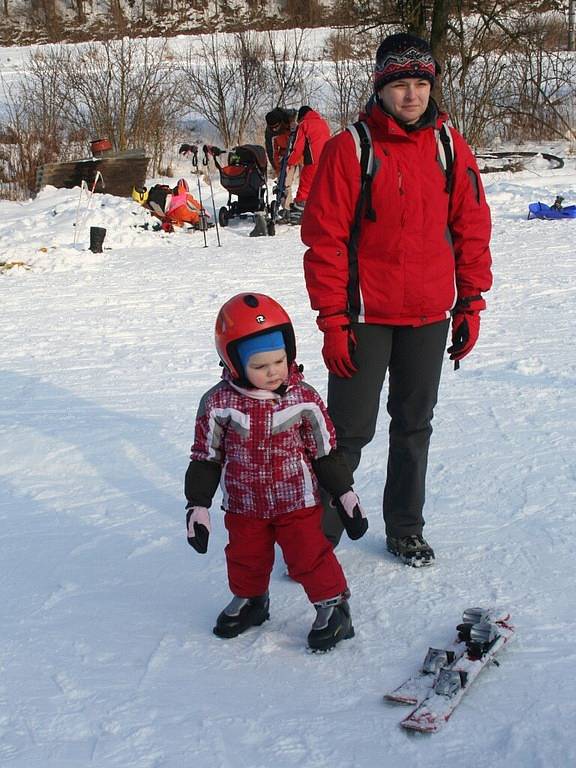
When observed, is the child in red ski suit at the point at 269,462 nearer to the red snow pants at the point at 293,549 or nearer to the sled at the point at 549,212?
the red snow pants at the point at 293,549

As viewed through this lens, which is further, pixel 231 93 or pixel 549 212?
pixel 231 93

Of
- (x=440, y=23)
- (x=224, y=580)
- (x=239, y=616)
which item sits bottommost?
(x=224, y=580)

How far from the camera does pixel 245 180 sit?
41.5 feet

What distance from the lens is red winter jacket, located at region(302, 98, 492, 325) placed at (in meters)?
2.79

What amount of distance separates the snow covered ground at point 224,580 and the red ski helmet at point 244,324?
36.2 inches

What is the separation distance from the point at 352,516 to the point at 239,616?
540mm

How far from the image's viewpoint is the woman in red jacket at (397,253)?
109 inches

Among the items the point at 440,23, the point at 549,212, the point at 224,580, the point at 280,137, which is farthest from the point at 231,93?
the point at 224,580

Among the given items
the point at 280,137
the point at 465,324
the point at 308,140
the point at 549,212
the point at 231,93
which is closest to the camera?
the point at 465,324

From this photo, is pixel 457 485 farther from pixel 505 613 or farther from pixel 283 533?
pixel 283 533

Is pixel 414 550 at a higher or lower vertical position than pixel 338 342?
lower

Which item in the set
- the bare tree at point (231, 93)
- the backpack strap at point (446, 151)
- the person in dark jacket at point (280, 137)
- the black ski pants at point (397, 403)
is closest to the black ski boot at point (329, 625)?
the black ski pants at point (397, 403)

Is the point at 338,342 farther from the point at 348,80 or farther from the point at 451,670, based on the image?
the point at 348,80

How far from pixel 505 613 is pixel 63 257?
7951mm
